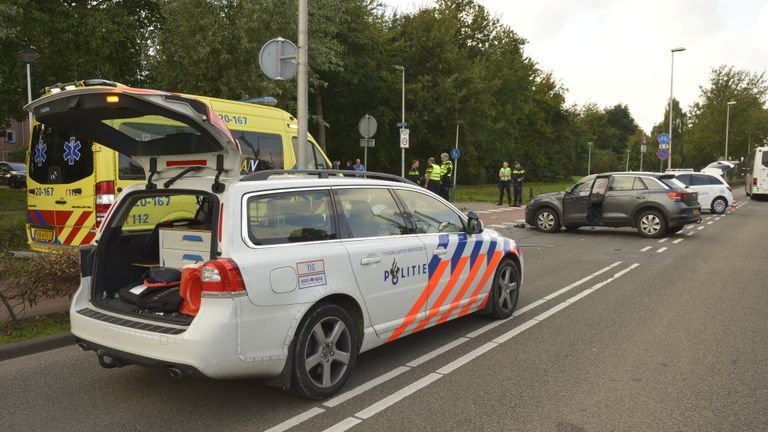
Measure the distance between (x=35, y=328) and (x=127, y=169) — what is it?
10.4 ft

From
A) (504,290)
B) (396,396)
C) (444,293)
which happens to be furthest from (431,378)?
(504,290)

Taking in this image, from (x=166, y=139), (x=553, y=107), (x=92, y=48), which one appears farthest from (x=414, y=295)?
(x=553, y=107)

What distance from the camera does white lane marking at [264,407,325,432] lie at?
12.0 feet

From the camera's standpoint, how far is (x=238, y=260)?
11.9 feet

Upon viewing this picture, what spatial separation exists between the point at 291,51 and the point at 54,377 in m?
6.64

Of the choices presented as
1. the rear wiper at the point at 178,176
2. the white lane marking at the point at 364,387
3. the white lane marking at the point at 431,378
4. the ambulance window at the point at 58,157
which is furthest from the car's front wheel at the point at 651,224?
the rear wiper at the point at 178,176

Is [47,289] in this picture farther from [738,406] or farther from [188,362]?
[738,406]

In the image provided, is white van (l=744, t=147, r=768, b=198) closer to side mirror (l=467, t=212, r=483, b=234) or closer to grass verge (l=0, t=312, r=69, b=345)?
side mirror (l=467, t=212, r=483, b=234)

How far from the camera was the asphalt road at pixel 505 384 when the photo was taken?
3.81 m

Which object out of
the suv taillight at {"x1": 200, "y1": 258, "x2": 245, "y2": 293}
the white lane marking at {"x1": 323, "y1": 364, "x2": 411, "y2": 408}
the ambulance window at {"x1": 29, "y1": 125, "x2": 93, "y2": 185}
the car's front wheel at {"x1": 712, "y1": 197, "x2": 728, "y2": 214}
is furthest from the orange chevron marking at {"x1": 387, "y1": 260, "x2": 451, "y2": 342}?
the car's front wheel at {"x1": 712, "y1": 197, "x2": 728, "y2": 214}

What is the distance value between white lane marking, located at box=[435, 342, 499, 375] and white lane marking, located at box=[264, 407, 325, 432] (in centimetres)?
121

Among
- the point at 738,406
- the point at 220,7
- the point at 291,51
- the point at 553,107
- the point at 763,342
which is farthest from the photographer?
the point at 553,107

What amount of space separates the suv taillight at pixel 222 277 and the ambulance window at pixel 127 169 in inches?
207

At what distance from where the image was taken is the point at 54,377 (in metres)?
4.69
